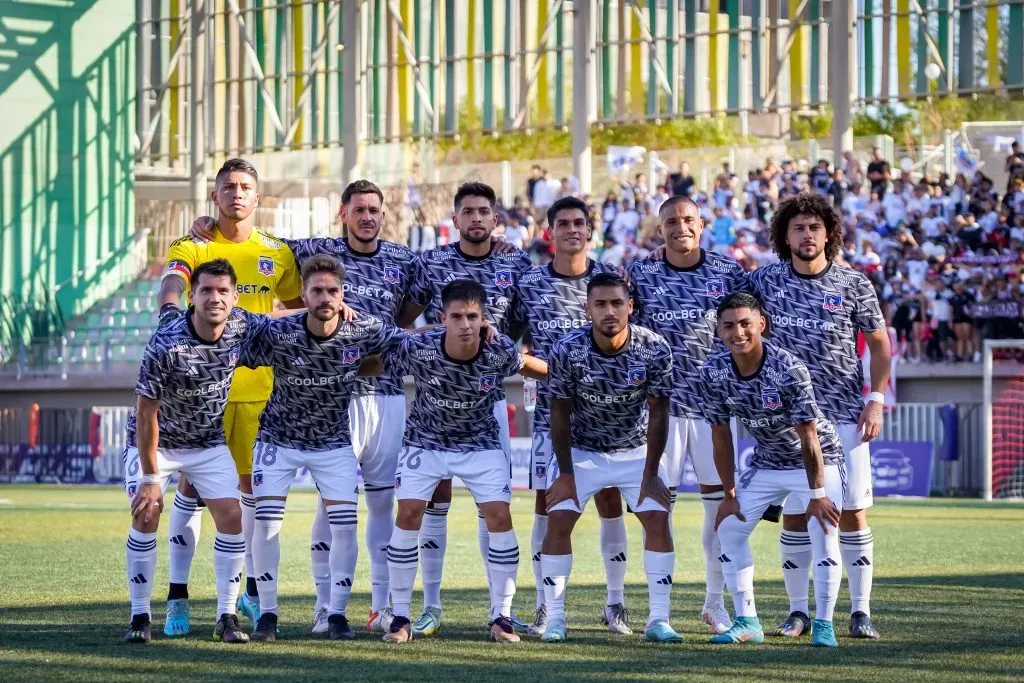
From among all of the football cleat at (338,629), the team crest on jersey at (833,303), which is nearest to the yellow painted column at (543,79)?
the team crest on jersey at (833,303)

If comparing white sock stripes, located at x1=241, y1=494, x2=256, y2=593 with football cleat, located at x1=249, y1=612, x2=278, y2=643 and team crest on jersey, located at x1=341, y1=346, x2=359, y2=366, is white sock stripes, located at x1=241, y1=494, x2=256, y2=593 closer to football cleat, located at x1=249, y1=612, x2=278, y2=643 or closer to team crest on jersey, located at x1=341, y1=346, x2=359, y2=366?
football cleat, located at x1=249, y1=612, x2=278, y2=643

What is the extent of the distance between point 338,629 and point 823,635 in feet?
8.55

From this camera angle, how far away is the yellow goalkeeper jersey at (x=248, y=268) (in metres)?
9.47

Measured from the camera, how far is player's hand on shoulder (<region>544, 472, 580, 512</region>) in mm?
8930

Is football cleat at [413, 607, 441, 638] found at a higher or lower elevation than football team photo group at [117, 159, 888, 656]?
lower

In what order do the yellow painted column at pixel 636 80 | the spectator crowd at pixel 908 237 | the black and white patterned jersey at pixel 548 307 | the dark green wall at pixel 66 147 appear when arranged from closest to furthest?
the black and white patterned jersey at pixel 548 307 → the spectator crowd at pixel 908 237 → the yellow painted column at pixel 636 80 → the dark green wall at pixel 66 147

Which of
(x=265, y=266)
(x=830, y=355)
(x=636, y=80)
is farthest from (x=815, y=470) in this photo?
(x=636, y=80)

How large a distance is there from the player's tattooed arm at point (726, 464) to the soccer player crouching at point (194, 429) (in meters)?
2.58

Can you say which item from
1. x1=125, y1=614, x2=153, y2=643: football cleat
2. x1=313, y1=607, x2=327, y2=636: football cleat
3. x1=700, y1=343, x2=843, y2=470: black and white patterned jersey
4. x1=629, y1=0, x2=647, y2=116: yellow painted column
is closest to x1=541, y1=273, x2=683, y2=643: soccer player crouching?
x1=700, y1=343, x2=843, y2=470: black and white patterned jersey

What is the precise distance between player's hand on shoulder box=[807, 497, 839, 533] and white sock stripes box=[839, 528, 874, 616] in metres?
0.55

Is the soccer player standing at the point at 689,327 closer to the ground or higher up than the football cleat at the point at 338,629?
higher up

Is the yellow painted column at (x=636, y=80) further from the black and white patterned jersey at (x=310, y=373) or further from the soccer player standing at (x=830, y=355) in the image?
the black and white patterned jersey at (x=310, y=373)

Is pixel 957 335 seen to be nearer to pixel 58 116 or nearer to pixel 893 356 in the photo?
pixel 893 356

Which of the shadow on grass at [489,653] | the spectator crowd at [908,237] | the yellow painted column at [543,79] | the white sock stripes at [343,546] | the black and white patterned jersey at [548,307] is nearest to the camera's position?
the shadow on grass at [489,653]
